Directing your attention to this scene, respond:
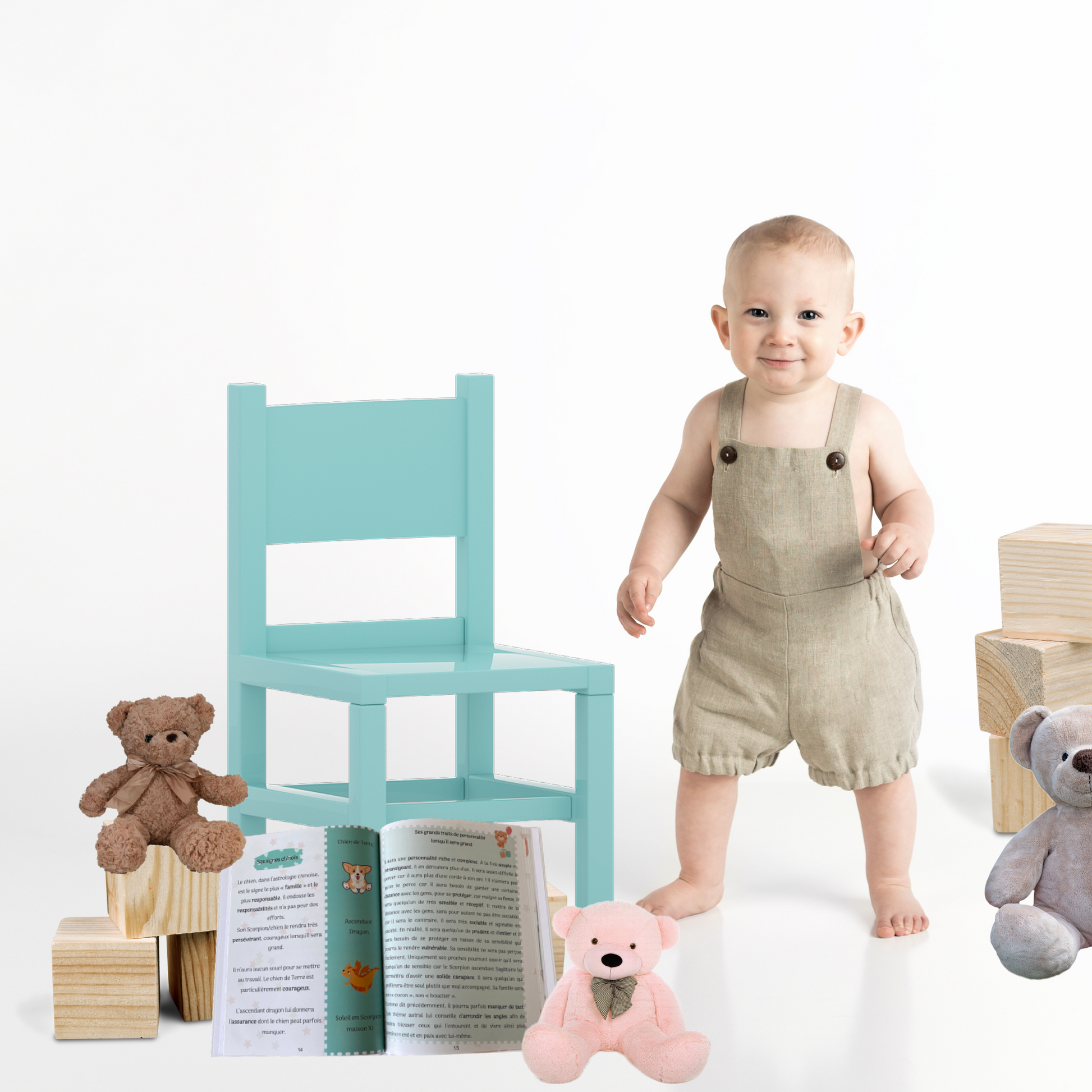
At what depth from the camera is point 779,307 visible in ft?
7.40

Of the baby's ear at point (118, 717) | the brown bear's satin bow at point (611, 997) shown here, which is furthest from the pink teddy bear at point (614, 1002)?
the baby's ear at point (118, 717)

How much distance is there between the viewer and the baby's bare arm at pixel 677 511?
7.76 feet

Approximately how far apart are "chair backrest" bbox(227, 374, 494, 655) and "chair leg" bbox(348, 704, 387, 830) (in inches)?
12.3

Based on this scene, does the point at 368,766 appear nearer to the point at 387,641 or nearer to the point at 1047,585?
the point at 387,641

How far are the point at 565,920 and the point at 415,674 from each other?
0.57 metres

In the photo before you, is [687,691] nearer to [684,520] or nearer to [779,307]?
[684,520]

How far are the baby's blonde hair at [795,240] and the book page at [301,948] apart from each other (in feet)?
2.91

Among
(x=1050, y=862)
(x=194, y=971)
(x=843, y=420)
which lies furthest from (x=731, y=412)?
(x=194, y=971)

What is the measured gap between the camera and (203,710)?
80.8 inches

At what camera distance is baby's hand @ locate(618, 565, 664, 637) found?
234cm

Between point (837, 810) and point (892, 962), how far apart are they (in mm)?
704

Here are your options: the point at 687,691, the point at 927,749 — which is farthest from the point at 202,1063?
the point at 927,749

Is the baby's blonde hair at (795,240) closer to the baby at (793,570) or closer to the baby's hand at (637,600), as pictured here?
the baby at (793,570)

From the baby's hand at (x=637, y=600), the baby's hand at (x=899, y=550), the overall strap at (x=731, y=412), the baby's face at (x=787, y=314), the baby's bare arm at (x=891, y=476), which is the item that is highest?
the baby's face at (x=787, y=314)
